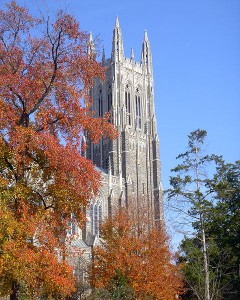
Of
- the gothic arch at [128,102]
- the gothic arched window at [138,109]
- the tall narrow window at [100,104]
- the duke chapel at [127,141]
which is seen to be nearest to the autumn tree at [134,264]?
the duke chapel at [127,141]

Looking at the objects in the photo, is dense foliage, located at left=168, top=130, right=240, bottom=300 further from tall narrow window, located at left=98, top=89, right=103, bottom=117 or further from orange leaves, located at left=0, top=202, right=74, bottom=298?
tall narrow window, located at left=98, top=89, right=103, bottom=117

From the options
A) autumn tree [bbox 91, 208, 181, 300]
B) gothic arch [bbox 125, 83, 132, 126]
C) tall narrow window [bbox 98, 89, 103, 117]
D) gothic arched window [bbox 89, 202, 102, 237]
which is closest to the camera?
autumn tree [bbox 91, 208, 181, 300]

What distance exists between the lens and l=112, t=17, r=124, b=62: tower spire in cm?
6856

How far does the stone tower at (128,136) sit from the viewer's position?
58.9 m

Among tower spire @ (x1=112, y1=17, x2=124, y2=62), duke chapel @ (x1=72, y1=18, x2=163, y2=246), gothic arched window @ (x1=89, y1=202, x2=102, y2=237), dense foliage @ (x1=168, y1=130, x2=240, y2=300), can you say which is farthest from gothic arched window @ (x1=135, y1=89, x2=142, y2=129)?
dense foliage @ (x1=168, y1=130, x2=240, y2=300)

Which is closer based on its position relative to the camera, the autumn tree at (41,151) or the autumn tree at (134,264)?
the autumn tree at (41,151)

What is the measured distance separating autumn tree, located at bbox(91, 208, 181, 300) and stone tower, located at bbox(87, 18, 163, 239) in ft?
85.0

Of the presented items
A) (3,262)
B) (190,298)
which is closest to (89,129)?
(3,262)

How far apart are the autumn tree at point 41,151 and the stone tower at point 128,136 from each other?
40.8 meters

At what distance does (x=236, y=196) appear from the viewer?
29.5 meters

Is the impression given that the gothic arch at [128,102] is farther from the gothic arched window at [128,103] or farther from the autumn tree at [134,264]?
the autumn tree at [134,264]

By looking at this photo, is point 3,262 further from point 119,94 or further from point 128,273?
point 119,94

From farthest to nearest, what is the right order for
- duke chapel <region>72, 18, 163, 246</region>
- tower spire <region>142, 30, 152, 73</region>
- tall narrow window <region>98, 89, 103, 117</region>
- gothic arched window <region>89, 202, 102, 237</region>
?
tower spire <region>142, 30, 152, 73</region>
tall narrow window <region>98, 89, 103, 117</region>
duke chapel <region>72, 18, 163, 246</region>
gothic arched window <region>89, 202, 102, 237</region>

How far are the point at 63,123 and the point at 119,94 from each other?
5343cm
